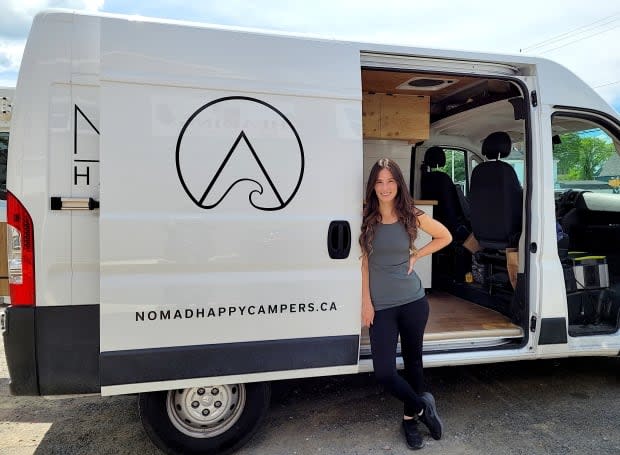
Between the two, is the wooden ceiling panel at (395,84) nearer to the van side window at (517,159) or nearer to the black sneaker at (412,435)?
the van side window at (517,159)

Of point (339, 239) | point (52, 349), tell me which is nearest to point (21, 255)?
point (52, 349)

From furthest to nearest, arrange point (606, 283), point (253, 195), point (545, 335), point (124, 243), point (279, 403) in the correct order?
point (606, 283)
point (279, 403)
point (545, 335)
point (253, 195)
point (124, 243)

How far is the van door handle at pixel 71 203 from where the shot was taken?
250 cm

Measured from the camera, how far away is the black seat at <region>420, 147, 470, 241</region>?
5.44 metres

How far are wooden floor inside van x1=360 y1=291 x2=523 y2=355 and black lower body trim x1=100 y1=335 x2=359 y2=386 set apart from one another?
38 cm

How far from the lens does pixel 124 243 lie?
2469 millimetres

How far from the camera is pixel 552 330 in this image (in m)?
3.26

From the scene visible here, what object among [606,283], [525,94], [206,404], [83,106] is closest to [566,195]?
[606,283]

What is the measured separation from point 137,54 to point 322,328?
5.77 feet

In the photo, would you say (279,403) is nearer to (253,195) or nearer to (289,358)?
(289,358)

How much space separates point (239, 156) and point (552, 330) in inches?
92.5

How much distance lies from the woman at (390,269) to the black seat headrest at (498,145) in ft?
6.17

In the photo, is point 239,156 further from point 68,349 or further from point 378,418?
point 378,418

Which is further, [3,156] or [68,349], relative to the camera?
[3,156]
